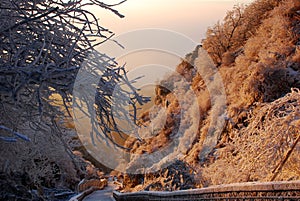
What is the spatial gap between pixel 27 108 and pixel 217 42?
36106 millimetres

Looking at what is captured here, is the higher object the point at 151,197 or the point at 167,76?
the point at 167,76

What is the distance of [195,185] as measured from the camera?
16.7 m

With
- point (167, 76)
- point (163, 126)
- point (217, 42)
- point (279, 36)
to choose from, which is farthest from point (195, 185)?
point (167, 76)

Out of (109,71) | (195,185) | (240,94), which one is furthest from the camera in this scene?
(240,94)

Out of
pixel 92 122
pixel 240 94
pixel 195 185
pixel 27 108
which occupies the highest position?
pixel 240 94

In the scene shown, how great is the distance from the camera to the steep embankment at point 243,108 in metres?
9.54

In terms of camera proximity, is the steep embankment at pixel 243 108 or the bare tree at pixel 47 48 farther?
the steep embankment at pixel 243 108

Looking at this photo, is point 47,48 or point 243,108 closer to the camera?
point 47,48

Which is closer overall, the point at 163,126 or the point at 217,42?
the point at 163,126

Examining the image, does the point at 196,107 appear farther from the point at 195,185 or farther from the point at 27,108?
the point at 27,108

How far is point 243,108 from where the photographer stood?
75.4 ft

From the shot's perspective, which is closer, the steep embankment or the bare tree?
the bare tree

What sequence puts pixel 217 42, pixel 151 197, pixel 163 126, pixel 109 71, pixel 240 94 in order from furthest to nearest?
1. pixel 217 42
2. pixel 163 126
3. pixel 240 94
4. pixel 151 197
5. pixel 109 71

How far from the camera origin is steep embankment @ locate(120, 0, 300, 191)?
376 inches
